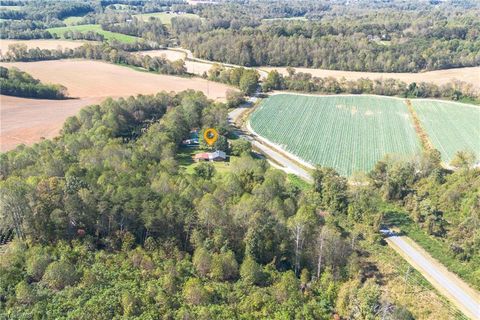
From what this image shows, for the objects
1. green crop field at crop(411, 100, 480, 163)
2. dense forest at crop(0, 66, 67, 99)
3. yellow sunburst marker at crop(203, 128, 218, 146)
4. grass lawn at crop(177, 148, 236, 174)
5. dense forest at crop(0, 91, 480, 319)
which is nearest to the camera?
dense forest at crop(0, 91, 480, 319)

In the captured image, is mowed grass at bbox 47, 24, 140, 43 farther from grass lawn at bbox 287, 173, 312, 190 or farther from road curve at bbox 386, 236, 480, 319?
road curve at bbox 386, 236, 480, 319

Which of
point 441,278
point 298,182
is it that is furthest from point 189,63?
point 441,278

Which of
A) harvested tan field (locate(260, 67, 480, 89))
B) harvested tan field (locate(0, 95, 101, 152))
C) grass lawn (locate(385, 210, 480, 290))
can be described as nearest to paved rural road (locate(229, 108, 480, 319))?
grass lawn (locate(385, 210, 480, 290))

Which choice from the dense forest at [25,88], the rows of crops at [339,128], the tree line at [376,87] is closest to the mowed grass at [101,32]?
the dense forest at [25,88]

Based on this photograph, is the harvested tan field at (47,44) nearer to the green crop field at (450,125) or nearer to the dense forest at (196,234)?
the dense forest at (196,234)

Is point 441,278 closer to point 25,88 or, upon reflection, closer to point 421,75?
point 25,88

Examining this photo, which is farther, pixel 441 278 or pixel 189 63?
pixel 189 63

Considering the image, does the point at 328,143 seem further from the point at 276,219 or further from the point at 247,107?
the point at 276,219
